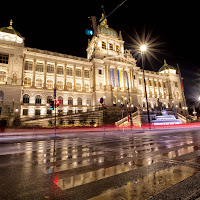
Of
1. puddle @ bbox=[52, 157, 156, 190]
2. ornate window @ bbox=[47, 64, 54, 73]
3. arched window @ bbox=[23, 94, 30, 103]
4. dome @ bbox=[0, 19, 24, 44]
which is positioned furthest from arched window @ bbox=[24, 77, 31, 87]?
puddle @ bbox=[52, 157, 156, 190]

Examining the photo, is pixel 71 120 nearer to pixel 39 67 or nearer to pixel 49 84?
pixel 49 84

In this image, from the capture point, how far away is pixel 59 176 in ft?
10.3

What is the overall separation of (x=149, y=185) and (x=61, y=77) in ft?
138

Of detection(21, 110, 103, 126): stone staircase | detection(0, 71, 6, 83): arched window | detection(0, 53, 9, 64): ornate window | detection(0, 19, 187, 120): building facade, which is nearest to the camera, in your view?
detection(21, 110, 103, 126): stone staircase

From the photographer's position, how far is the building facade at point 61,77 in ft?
109

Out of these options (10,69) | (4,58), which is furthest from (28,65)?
(4,58)

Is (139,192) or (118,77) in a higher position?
(118,77)

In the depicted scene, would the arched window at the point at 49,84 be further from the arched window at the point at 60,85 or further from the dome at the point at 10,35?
the dome at the point at 10,35

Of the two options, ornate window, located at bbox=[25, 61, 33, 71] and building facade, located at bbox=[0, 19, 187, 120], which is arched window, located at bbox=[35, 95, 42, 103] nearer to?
building facade, located at bbox=[0, 19, 187, 120]

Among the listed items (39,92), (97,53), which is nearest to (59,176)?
(39,92)

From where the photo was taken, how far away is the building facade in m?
33.3

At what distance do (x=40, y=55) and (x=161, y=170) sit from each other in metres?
43.1

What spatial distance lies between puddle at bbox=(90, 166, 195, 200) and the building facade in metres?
25.7

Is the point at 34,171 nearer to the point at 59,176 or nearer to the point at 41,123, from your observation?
the point at 59,176
